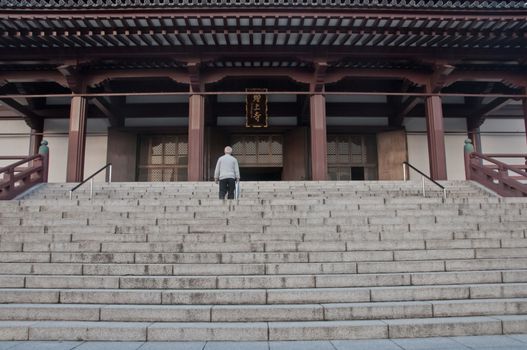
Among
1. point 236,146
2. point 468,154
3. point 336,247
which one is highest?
point 236,146

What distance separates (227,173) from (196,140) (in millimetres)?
3189

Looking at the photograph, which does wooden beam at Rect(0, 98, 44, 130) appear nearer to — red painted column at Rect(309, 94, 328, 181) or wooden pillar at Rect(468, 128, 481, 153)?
red painted column at Rect(309, 94, 328, 181)

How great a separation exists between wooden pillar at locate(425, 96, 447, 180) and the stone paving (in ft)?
24.4

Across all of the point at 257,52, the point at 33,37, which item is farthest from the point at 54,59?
the point at 257,52

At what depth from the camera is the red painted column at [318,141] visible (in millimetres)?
9969

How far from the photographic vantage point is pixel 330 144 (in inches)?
529

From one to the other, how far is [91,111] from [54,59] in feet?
9.68

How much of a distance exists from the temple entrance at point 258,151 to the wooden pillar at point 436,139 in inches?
200

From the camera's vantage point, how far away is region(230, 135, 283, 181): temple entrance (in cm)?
1321

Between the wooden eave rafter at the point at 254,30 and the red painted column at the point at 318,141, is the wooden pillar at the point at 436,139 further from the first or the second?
the red painted column at the point at 318,141

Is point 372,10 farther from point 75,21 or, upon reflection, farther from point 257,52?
point 75,21

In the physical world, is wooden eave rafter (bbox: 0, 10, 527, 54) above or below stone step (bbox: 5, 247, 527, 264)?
above

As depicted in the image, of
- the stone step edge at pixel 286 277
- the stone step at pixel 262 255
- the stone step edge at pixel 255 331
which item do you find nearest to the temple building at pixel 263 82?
the stone step at pixel 262 255

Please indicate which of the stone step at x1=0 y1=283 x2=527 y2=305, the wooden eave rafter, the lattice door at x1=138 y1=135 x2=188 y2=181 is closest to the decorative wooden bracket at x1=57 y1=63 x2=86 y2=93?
the wooden eave rafter
